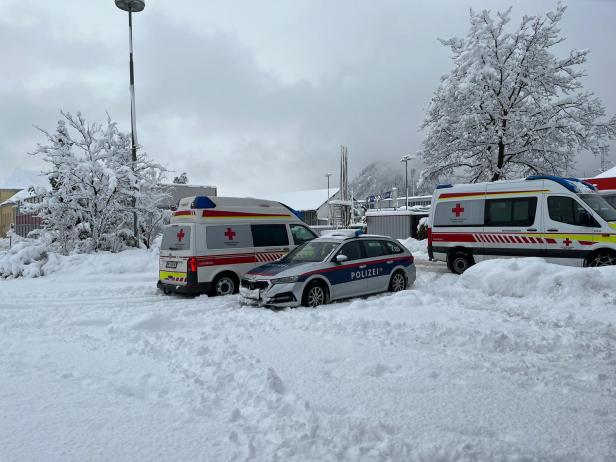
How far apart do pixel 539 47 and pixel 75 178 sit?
2041cm

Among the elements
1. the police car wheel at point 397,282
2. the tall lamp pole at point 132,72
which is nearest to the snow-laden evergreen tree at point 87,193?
the tall lamp pole at point 132,72

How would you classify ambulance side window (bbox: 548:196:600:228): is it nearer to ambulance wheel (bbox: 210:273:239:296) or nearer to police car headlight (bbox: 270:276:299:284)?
police car headlight (bbox: 270:276:299:284)

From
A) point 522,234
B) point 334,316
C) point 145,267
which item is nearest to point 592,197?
point 522,234

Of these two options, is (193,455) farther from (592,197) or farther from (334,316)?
(592,197)

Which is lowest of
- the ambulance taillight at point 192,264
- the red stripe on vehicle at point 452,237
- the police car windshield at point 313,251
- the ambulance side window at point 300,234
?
the ambulance taillight at point 192,264

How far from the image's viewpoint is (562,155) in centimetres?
2155

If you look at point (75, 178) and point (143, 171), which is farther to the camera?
point (143, 171)

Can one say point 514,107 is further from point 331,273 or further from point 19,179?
point 19,179

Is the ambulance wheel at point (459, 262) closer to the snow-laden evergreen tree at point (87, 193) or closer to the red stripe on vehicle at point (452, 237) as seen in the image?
the red stripe on vehicle at point (452, 237)

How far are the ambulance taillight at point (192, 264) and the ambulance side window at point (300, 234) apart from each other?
9.45ft

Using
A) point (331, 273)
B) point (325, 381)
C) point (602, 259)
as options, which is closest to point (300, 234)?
point (331, 273)

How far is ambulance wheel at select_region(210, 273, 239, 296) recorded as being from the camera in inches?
434

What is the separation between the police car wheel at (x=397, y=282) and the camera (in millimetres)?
10581

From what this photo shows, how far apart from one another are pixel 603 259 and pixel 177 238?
10165 mm
